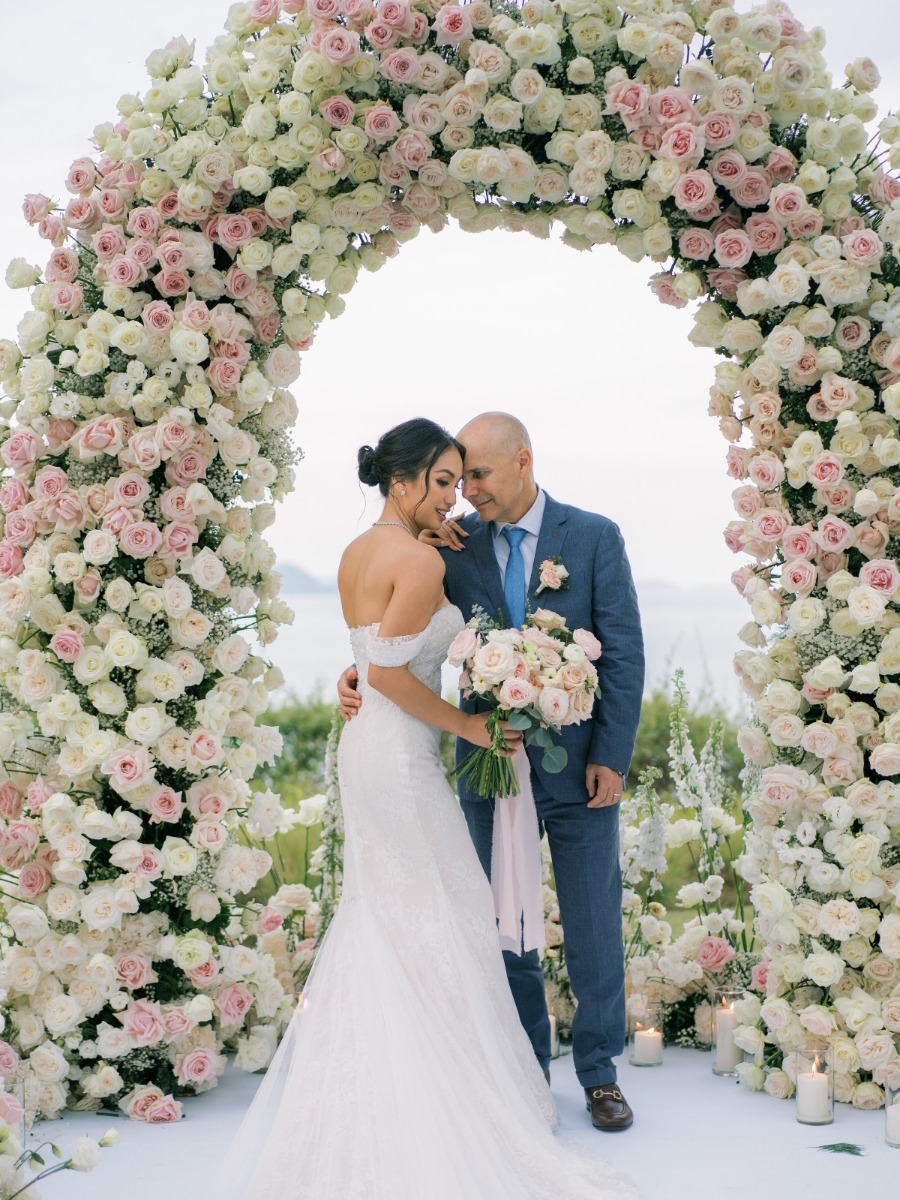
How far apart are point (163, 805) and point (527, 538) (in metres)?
1.57

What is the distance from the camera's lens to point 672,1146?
4.20 meters

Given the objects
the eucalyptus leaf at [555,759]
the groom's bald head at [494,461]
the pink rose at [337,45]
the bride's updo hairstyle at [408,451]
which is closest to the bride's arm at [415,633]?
the eucalyptus leaf at [555,759]

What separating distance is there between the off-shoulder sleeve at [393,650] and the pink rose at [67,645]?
1151 millimetres

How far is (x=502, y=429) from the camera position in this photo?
4492 millimetres

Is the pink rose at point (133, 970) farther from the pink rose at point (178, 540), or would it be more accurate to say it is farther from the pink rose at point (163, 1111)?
the pink rose at point (178, 540)

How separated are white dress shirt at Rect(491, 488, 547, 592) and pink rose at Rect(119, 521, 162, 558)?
1187mm

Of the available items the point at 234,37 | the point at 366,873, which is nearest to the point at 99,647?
the point at 366,873

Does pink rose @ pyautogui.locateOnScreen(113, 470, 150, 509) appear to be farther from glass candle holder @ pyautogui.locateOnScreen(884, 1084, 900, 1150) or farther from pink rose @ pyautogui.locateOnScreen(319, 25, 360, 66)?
glass candle holder @ pyautogui.locateOnScreen(884, 1084, 900, 1150)

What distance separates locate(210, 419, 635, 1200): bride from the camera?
3.52 metres

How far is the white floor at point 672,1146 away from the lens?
12.6ft

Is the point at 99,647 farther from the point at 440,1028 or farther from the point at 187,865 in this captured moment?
the point at 440,1028

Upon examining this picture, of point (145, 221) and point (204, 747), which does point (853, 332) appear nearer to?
point (145, 221)

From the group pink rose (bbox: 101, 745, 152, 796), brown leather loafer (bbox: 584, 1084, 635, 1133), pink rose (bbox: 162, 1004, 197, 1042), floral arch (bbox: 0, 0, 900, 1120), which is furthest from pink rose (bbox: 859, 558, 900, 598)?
pink rose (bbox: 162, 1004, 197, 1042)

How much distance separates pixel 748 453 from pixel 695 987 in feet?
7.36
